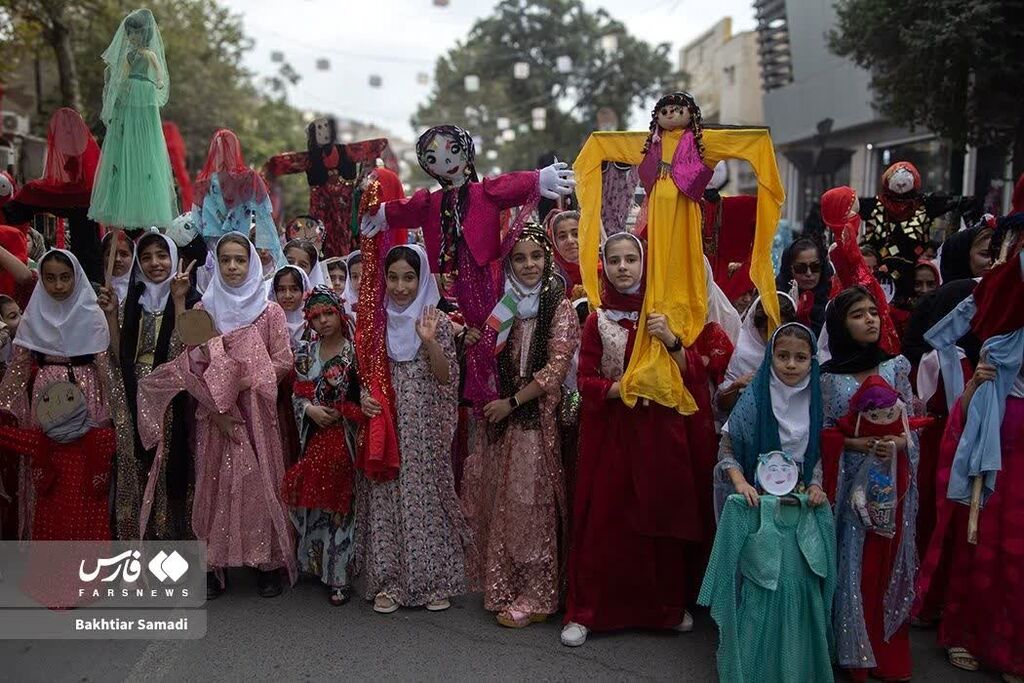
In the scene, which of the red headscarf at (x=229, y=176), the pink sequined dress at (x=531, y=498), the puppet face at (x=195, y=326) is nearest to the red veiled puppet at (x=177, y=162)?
the red headscarf at (x=229, y=176)

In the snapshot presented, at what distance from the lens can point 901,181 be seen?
5012 millimetres

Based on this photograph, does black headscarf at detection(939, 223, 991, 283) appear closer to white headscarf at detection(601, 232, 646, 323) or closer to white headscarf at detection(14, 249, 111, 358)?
white headscarf at detection(601, 232, 646, 323)

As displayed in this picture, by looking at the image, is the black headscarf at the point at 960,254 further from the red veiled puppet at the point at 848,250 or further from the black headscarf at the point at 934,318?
the red veiled puppet at the point at 848,250

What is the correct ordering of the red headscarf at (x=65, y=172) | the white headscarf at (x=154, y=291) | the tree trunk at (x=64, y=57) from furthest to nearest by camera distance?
1. the tree trunk at (x=64, y=57)
2. the red headscarf at (x=65, y=172)
3. the white headscarf at (x=154, y=291)

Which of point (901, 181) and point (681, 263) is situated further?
point (901, 181)

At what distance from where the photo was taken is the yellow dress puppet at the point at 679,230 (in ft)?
11.3

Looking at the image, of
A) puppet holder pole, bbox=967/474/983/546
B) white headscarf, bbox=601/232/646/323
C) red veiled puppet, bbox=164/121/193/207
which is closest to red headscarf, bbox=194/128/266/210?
red veiled puppet, bbox=164/121/193/207

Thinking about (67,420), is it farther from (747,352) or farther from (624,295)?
(747,352)

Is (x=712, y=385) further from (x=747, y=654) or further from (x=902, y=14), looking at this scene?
(x=902, y=14)

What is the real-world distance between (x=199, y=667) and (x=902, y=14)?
990 cm

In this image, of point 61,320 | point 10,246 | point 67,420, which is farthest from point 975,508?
point 10,246

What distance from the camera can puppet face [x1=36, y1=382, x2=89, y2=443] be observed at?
3.82 m

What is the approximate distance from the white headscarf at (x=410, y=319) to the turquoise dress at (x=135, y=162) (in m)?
1.32

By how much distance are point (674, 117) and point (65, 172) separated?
3.31m
